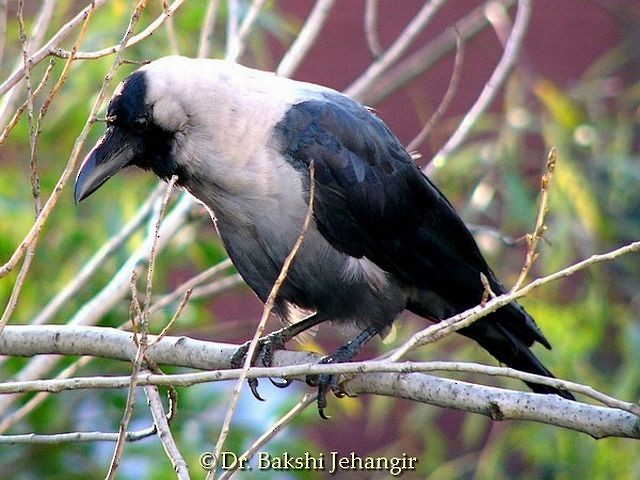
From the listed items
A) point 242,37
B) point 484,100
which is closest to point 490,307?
point 484,100

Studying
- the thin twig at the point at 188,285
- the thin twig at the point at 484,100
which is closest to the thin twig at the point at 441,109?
the thin twig at the point at 484,100

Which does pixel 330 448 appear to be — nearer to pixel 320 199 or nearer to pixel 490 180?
pixel 490 180

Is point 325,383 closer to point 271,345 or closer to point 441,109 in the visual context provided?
point 271,345

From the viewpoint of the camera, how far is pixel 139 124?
9.37ft

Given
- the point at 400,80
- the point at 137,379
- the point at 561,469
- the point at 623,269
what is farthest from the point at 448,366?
the point at 623,269

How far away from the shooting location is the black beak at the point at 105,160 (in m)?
2.81

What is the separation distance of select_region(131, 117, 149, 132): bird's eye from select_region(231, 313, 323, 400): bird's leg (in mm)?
641

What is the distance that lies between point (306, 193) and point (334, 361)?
1.54 feet

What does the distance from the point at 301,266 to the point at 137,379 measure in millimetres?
1118

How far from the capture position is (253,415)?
5.52 meters

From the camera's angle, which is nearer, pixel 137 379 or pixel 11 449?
pixel 137 379

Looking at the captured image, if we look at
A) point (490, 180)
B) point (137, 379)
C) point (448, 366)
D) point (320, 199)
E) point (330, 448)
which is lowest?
point (330, 448)

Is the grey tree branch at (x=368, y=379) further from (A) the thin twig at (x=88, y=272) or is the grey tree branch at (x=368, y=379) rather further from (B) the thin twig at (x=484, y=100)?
(B) the thin twig at (x=484, y=100)

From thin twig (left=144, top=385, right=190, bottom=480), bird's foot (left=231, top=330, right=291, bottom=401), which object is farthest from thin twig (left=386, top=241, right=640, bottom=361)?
bird's foot (left=231, top=330, right=291, bottom=401)
